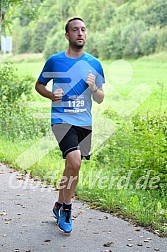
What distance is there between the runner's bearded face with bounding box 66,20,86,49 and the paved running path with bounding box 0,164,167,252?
1.63 metres

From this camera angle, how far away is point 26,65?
15.9 meters

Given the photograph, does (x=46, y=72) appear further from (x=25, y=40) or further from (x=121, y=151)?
(x=25, y=40)

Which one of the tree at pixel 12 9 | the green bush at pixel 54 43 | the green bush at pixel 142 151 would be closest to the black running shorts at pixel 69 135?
the green bush at pixel 142 151

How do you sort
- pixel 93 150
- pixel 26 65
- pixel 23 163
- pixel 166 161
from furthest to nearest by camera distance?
pixel 26 65 < pixel 93 150 < pixel 23 163 < pixel 166 161

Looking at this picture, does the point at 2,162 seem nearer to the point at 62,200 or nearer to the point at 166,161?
the point at 166,161

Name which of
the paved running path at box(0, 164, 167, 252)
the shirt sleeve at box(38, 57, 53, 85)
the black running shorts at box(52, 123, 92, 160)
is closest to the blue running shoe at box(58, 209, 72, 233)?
the paved running path at box(0, 164, 167, 252)

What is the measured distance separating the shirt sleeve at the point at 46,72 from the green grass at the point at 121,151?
1525mm

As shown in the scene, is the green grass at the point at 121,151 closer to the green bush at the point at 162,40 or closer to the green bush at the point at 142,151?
the green bush at the point at 142,151

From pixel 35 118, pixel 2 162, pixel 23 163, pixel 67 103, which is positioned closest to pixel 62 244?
pixel 67 103

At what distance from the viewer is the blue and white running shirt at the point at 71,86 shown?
4633mm

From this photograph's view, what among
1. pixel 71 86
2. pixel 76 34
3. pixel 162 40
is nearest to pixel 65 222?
pixel 71 86

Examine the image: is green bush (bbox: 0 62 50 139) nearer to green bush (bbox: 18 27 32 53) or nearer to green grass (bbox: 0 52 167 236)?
green grass (bbox: 0 52 167 236)

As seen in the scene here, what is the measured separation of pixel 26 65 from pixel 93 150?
7.60 metres

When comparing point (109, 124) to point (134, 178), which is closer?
point (134, 178)
